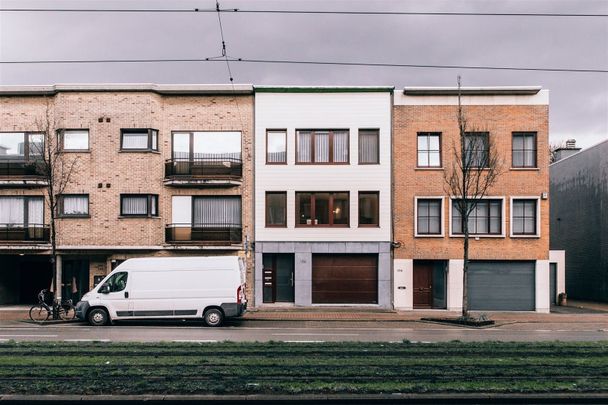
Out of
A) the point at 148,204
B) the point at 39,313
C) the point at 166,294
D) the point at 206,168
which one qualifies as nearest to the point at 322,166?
the point at 206,168

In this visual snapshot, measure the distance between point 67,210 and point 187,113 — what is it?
727 centimetres

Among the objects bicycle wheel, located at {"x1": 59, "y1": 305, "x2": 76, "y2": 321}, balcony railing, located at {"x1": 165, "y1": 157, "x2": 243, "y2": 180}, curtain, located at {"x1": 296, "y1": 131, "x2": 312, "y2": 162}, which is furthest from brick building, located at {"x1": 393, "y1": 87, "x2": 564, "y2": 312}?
bicycle wheel, located at {"x1": 59, "y1": 305, "x2": 76, "y2": 321}

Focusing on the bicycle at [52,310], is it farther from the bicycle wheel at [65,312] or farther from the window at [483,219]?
the window at [483,219]

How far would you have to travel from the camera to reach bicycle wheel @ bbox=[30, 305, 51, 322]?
76.6 ft

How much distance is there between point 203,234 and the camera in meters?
28.2

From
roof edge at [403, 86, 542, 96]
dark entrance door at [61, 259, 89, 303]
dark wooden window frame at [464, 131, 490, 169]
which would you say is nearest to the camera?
dark wooden window frame at [464, 131, 490, 169]

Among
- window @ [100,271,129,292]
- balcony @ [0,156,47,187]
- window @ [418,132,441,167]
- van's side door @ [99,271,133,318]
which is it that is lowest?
van's side door @ [99,271,133,318]

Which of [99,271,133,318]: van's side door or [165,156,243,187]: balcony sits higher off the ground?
[165,156,243,187]: balcony

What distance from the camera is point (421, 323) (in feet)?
74.7

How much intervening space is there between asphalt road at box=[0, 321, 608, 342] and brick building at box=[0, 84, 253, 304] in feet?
20.2

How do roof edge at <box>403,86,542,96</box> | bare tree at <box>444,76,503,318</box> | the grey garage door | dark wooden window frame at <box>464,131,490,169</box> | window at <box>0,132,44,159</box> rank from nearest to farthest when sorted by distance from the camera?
bare tree at <box>444,76,503,318</box> < dark wooden window frame at <box>464,131,490,169</box> < roof edge at <box>403,86,542,96</box> < the grey garage door < window at <box>0,132,44,159</box>

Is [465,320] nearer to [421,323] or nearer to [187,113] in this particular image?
[421,323]

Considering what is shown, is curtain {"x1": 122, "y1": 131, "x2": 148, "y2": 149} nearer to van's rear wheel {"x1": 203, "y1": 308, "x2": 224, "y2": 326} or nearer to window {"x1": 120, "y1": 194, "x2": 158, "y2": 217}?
window {"x1": 120, "y1": 194, "x2": 158, "y2": 217}

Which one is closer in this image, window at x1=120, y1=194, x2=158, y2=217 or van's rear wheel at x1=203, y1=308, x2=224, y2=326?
van's rear wheel at x1=203, y1=308, x2=224, y2=326
